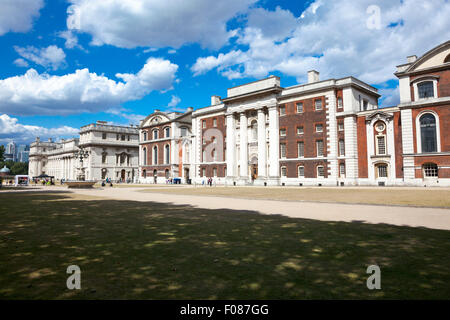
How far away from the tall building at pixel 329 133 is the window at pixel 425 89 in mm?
98

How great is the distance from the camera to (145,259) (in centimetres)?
535

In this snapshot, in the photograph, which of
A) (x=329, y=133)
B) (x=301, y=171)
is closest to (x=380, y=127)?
(x=329, y=133)

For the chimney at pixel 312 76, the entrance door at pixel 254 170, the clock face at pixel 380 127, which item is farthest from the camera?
the entrance door at pixel 254 170

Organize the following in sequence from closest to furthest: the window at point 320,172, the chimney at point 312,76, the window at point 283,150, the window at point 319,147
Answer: the window at point 320,172
the window at point 319,147
the chimney at point 312,76
the window at point 283,150

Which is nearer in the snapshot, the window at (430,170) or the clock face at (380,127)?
the window at (430,170)

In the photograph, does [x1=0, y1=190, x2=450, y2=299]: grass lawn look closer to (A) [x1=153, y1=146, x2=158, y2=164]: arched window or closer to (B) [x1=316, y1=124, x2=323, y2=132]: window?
(B) [x1=316, y1=124, x2=323, y2=132]: window

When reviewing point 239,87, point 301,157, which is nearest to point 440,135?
point 301,157

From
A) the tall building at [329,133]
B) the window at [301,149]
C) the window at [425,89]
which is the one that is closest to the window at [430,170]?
the tall building at [329,133]

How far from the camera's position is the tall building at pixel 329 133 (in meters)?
34.5

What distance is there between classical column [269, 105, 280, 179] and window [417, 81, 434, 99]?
19.2 metres

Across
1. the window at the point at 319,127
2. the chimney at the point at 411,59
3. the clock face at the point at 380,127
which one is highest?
the chimney at the point at 411,59

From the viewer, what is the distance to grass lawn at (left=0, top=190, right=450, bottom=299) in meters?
3.86

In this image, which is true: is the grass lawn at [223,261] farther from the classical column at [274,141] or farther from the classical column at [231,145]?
the classical column at [231,145]

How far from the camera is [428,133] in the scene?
34594mm
